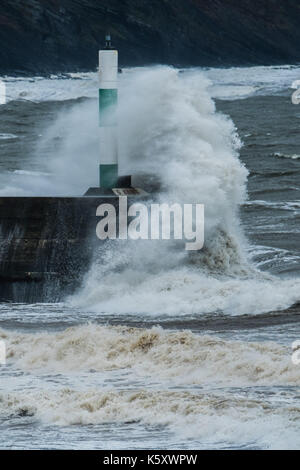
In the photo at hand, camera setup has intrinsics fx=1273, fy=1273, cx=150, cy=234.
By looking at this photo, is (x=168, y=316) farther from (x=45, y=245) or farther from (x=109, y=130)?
(x=109, y=130)

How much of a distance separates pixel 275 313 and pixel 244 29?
65.8m

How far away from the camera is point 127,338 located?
1091cm

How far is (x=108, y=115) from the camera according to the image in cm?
1434

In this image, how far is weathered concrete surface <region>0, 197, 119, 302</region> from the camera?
1320 cm

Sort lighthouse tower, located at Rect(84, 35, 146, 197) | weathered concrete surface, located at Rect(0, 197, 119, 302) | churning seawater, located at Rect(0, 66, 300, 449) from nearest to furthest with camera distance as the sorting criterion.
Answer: churning seawater, located at Rect(0, 66, 300, 449)
weathered concrete surface, located at Rect(0, 197, 119, 302)
lighthouse tower, located at Rect(84, 35, 146, 197)

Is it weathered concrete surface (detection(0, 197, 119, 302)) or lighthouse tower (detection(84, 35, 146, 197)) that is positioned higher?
lighthouse tower (detection(84, 35, 146, 197))

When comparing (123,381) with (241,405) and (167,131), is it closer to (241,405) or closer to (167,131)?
(241,405)

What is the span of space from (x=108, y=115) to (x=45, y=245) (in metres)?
1.87

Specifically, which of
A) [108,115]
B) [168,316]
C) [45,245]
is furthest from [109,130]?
[168,316]

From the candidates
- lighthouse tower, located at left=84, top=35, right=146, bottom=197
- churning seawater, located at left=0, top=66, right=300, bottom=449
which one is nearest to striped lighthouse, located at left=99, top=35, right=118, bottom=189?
lighthouse tower, located at left=84, top=35, right=146, bottom=197

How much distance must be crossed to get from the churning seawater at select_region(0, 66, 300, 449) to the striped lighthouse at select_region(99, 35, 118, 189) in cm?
66

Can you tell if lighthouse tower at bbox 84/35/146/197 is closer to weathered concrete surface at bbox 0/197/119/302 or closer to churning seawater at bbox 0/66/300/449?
churning seawater at bbox 0/66/300/449

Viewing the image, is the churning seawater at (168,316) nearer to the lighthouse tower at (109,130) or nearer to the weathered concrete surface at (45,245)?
the weathered concrete surface at (45,245)

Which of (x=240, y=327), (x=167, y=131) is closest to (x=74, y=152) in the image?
(x=167, y=131)
